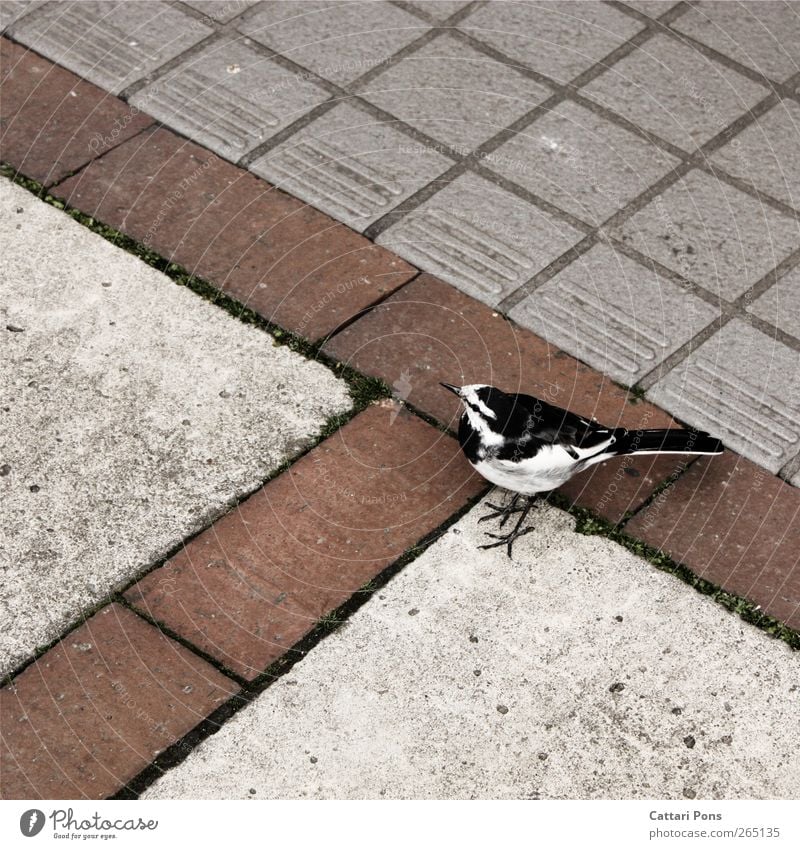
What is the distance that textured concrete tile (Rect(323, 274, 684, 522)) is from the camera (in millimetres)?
4195

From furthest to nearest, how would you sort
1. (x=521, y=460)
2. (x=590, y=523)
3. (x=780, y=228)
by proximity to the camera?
(x=780, y=228) → (x=590, y=523) → (x=521, y=460)

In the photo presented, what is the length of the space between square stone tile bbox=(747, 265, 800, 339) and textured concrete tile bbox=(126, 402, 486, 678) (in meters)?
1.38

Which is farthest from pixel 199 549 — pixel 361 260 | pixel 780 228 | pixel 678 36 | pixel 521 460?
pixel 678 36

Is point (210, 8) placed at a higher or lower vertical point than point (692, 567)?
higher

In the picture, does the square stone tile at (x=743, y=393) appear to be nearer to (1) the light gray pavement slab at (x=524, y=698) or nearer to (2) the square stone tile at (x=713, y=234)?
(2) the square stone tile at (x=713, y=234)

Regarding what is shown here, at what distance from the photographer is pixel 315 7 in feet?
19.2

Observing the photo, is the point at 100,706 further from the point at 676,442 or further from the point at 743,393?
the point at 743,393

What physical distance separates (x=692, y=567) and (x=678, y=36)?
9.66ft

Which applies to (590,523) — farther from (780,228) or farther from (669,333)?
(780,228)

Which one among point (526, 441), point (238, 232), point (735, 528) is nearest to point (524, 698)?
point (526, 441)

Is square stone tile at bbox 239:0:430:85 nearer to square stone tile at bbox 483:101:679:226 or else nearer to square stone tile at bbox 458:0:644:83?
square stone tile at bbox 458:0:644:83

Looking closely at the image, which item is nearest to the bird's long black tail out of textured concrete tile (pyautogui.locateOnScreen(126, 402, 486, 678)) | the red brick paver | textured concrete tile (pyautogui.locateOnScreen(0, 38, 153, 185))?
textured concrete tile (pyautogui.locateOnScreen(126, 402, 486, 678))
